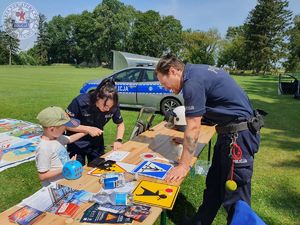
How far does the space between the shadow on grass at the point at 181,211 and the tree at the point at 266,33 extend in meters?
53.4

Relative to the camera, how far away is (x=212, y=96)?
232 cm

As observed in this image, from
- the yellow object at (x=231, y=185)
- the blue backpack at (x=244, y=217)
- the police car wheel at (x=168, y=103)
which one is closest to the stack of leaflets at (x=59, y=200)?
the blue backpack at (x=244, y=217)

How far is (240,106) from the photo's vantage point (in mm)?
2381

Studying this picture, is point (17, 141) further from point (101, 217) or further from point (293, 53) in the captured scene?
point (293, 53)

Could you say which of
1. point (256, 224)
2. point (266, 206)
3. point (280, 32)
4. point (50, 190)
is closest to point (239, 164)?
point (256, 224)

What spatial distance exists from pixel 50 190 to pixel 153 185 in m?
0.73

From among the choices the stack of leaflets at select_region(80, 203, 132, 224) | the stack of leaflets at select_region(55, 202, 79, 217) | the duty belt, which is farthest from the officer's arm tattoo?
the stack of leaflets at select_region(55, 202, 79, 217)

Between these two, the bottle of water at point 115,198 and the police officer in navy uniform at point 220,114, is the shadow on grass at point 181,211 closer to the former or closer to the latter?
the police officer in navy uniform at point 220,114

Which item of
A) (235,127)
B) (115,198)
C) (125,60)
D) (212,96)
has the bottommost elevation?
(115,198)

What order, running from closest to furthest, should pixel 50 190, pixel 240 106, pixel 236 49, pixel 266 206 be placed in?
pixel 50 190 → pixel 240 106 → pixel 266 206 → pixel 236 49

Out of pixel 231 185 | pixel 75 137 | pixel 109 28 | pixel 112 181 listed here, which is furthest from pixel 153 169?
pixel 109 28

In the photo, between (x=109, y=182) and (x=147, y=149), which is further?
(x=147, y=149)

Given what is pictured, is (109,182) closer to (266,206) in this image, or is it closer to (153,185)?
(153,185)

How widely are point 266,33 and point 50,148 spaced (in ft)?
187
